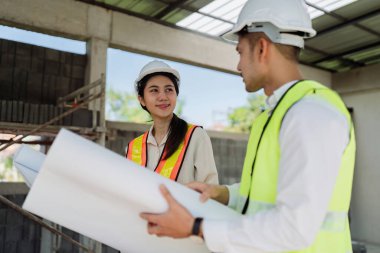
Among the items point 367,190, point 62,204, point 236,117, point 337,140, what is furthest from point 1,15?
point 236,117

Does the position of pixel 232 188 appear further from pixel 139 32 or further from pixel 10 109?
pixel 139 32

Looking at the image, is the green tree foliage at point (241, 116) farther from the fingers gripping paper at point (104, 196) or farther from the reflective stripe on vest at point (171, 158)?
the fingers gripping paper at point (104, 196)

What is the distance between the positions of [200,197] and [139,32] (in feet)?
19.5

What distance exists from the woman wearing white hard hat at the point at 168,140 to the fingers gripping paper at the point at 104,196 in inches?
33.6

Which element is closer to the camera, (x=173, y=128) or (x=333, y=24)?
(x=173, y=128)

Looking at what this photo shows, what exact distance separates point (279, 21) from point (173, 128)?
120cm

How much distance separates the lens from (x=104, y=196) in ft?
3.54

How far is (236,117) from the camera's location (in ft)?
110

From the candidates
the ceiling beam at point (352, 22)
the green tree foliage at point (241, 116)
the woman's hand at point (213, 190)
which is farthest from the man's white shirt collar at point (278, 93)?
the green tree foliage at point (241, 116)


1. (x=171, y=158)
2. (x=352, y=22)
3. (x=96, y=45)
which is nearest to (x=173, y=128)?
(x=171, y=158)

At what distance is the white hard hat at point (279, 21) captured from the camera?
118cm

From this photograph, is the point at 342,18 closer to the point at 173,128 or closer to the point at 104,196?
the point at 173,128

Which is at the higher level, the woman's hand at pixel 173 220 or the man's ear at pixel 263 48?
the man's ear at pixel 263 48

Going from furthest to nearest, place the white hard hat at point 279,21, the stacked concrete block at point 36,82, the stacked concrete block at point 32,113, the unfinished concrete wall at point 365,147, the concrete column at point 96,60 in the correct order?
1. the unfinished concrete wall at point 365,147
2. the concrete column at point 96,60
3. the stacked concrete block at point 36,82
4. the stacked concrete block at point 32,113
5. the white hard hat at point 279,21
